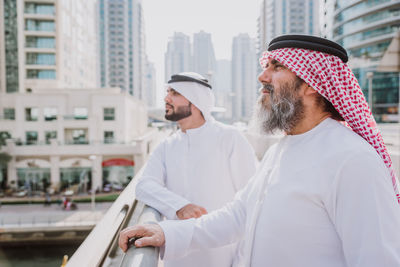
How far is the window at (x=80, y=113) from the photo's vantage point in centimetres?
2005

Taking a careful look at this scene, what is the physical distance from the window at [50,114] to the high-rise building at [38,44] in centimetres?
720

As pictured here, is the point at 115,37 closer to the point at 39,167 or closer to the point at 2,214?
the point at 39,167

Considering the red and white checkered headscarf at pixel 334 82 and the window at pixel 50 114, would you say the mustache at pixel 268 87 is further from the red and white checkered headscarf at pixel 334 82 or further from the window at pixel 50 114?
the window at pixel 50 114

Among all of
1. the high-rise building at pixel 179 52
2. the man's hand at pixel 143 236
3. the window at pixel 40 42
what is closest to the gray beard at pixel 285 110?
the man's hand at pixel 143 236

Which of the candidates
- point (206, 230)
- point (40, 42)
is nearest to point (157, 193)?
point (206, 230)

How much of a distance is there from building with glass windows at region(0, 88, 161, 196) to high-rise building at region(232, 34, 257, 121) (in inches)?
2299

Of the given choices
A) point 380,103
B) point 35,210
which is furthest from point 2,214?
point 380,103

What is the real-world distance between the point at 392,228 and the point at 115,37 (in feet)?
237

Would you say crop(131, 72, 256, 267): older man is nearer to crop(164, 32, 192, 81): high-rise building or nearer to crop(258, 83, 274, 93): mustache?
crop(258, 83, 274, 93): mustache

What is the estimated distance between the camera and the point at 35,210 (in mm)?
15977

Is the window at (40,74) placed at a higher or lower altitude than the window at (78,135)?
higher

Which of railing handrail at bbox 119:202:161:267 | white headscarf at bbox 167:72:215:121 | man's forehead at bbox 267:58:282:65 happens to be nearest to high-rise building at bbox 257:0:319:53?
white headscarf at bbox 167:72:215:121

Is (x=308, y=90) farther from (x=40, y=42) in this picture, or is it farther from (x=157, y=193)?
(x=40, y=42)

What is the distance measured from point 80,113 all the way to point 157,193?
2017 centimetres
